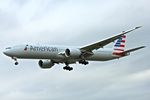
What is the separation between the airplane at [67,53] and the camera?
81.6 meters

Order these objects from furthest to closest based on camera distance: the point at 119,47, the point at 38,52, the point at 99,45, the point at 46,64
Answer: the point at 119,47 → the point at 46,64 → the point at 99,45 → the point at 38,52

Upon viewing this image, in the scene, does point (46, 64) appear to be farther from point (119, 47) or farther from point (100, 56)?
point (119, 47)

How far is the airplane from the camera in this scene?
81625 mm

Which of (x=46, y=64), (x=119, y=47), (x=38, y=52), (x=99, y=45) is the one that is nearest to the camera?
(x=38, y=52)

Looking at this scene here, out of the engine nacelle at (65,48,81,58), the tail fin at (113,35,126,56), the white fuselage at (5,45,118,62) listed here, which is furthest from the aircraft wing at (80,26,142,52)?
the tail fin at (113,35,126,56)

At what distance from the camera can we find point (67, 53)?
8456cm

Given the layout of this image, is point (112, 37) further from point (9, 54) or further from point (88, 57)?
point (9, 54)

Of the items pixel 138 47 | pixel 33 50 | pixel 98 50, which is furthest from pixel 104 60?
pixel 33 50

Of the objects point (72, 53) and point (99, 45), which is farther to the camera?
point (99, 45)

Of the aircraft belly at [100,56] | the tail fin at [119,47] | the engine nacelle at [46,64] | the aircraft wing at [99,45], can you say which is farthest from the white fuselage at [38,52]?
the tail fin at [119,47]

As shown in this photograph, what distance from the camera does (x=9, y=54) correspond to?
81500 millimetres

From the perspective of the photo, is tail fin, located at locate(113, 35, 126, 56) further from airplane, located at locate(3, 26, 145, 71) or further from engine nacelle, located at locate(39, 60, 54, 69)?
engine nacelle, located at locate(39, 60, 54, 69)

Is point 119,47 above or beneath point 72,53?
above

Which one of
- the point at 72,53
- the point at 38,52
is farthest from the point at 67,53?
the point at 38,52
